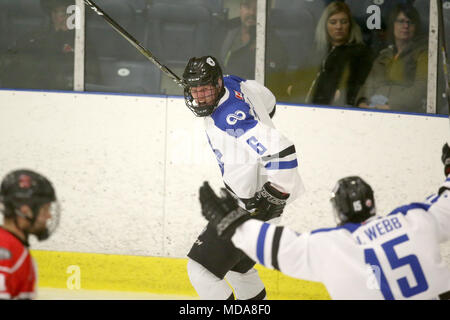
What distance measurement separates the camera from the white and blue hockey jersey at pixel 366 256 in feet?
6.51

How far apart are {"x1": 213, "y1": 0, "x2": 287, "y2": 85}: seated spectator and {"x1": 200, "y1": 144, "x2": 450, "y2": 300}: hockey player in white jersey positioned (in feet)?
6.20

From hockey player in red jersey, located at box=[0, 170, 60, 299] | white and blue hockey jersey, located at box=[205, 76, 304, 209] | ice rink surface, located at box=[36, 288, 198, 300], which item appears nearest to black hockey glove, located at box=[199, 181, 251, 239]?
hockey player in red jersey, located at box=[0, 170, 60, 299]

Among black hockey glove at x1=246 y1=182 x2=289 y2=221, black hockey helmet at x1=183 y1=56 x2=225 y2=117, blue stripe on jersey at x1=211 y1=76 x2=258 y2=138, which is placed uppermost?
black hockey helmet at x1=183 y1=56 x2=225 y2=117

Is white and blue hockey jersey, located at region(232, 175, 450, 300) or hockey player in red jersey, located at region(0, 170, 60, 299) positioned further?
white and blue hockey jersey, located at region(232, 175, 450, 300)

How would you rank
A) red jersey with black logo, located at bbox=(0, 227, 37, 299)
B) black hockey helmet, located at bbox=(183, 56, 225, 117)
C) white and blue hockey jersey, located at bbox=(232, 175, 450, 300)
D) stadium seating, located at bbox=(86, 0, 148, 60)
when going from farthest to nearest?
stadium seating, located at bbox=(86, 0, 148, 60), black hockey helmet, located at bbox=(183, 56, 225, 117), white and blue hockey jersey, located at bbox=(232, 175, 450, 300), red jersey with black logo, located at bbox=(0, 227, 37, 299)

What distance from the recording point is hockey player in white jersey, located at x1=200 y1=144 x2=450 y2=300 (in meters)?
1.98

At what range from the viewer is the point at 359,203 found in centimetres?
210

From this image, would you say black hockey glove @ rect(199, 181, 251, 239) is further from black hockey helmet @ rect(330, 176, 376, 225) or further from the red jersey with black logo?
the red jersey with black logo

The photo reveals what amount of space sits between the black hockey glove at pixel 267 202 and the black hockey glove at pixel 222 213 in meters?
0.83

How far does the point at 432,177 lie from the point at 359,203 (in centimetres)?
175

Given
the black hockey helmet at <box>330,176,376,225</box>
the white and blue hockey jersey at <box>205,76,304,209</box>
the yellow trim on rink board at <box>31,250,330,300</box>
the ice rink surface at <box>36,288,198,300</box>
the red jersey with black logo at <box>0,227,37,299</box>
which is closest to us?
the red jersey with black logo at <box>0,227,37,299</box>

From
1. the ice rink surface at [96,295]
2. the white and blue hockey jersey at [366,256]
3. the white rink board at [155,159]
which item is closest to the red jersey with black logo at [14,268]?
the white and blue hockey jersey at [366,256]

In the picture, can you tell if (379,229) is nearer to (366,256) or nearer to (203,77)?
(366,256)
